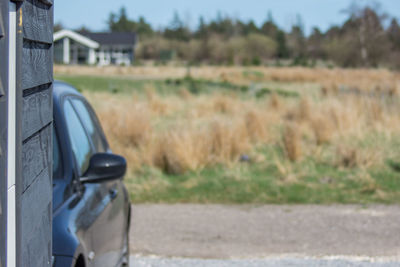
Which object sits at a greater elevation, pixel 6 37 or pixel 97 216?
pixel 6 37

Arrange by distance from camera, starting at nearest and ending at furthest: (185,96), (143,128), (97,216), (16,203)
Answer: (16,203)
(97,216)
(143,128)
(185,96)

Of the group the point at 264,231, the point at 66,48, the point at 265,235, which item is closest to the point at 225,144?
the point at 264,231

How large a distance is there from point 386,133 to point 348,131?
0.69 meters

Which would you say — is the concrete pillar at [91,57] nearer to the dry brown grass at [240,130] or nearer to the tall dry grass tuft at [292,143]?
the dry brown grass at [240,130]

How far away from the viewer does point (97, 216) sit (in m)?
3.30

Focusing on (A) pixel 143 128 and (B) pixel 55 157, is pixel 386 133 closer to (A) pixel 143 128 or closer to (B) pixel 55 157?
(A) pixel 143 128

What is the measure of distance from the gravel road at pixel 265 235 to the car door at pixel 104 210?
143cm

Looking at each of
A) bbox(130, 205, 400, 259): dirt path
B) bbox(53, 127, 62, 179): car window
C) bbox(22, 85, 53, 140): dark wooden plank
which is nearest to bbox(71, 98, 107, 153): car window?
bbox(53, 127, 62, 179): car window

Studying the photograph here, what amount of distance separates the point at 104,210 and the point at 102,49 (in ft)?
220

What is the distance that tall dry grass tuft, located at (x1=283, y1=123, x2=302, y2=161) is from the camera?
9930 mm

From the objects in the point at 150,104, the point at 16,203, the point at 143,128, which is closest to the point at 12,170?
the point at 16,203

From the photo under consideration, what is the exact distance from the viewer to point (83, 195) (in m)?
3.32

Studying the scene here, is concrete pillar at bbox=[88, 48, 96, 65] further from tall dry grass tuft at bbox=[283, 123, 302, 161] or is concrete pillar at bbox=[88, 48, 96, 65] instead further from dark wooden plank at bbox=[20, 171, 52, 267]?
dark wooden plank at bbox=[20, 171, 52, 267]

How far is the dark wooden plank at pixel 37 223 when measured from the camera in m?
1.64
